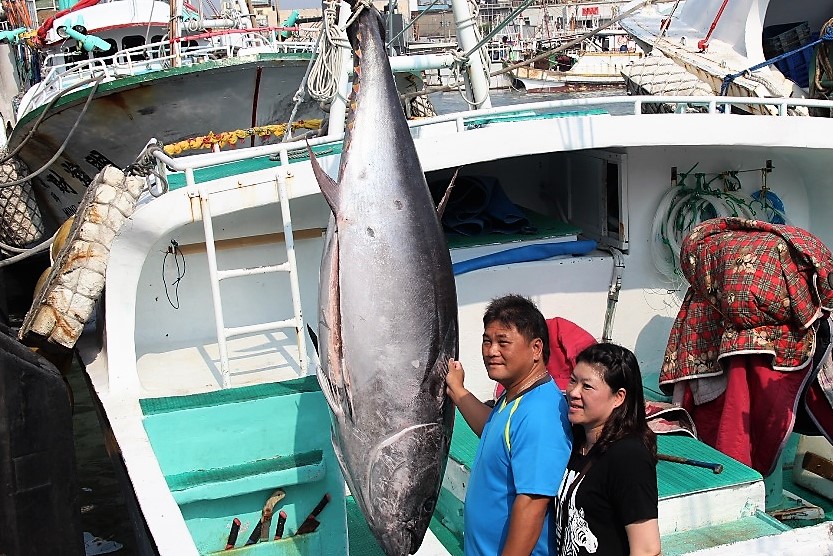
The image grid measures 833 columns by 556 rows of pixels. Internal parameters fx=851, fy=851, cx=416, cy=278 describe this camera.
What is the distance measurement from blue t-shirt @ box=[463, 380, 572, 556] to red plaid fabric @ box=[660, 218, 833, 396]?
84.1 inches

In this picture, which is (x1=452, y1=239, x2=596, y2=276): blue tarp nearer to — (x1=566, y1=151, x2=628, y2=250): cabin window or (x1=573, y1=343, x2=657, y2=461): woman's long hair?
(x1=566, y1=151, x2=628, y2=250): cabin window

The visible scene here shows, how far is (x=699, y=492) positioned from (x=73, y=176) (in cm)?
1237

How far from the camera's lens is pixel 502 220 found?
5859 millimetres

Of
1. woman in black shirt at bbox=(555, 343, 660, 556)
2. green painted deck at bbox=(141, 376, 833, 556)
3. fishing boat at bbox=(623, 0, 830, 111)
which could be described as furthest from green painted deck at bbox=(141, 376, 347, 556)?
fishing boat at bbox=(623, 0, 830, 111)

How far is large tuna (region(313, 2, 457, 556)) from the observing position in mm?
2463

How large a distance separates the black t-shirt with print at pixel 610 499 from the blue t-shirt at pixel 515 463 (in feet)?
0.27

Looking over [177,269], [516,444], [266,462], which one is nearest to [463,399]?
[516,444]

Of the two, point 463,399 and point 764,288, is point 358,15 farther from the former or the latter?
point 764,288

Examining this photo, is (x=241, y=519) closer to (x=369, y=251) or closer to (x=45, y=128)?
(x=369, y=251)

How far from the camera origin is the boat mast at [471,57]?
17.0 feet

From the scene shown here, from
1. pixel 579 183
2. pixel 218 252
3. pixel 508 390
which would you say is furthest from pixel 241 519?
pixel 579 183

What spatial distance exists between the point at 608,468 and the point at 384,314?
0.75m

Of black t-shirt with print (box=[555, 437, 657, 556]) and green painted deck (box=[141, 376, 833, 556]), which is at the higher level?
black t-shirt with print (box=[555, 437, 657, 556])

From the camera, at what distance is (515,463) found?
234 cm
